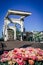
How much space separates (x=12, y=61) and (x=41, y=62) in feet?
1.55

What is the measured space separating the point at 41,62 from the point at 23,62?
30 cm

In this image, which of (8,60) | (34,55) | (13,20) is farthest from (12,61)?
(13,20)

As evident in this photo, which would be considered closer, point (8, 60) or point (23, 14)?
point (8, 60)

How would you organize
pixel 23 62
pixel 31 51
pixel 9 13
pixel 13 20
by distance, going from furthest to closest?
pixel 13 20 → pixel 9 13 → pixel 31 51 → pixel 23 62

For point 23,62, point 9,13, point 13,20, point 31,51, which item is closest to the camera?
point 23,62

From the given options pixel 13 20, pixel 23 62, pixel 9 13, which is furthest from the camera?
pixel 13 20

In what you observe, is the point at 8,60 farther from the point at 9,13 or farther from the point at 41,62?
the point at 9,13

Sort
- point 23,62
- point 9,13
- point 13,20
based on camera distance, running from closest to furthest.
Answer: point 23,62 < point 9,13 < point 13,20

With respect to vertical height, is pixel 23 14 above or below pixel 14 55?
above

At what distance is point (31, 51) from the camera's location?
154 inches

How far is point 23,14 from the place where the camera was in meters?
28.2

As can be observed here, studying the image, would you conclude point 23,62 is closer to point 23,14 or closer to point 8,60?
point 8,60

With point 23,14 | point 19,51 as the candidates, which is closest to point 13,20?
point 23,14

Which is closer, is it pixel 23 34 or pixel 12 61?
pixel 12 61
